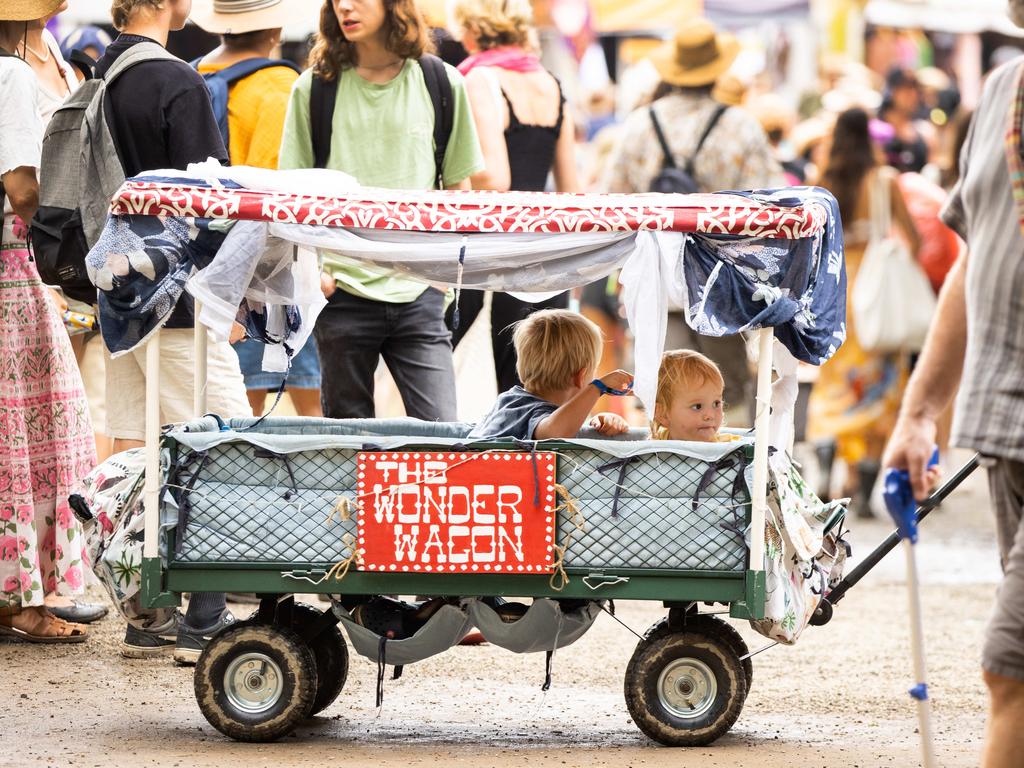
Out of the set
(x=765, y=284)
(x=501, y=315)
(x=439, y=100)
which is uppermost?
(x=439, y=100)

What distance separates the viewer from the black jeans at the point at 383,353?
20.4ft

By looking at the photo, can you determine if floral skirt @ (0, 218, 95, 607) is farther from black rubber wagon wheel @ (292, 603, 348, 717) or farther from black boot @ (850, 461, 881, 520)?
black boot @ (850, 461, 881, 520)

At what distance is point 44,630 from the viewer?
251 inches

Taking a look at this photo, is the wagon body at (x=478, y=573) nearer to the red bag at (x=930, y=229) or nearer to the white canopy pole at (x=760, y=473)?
the white canopy pole at (x=760, y=473)

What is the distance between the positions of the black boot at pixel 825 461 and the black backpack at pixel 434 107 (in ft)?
15.3

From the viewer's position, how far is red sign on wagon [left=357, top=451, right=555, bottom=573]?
15.9ft

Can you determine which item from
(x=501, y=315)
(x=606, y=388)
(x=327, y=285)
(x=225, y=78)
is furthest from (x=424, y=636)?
(x=225, y=78)

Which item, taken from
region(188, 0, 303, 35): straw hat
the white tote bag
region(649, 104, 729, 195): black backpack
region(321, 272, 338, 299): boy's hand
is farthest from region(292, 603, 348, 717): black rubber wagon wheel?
the white tote bag

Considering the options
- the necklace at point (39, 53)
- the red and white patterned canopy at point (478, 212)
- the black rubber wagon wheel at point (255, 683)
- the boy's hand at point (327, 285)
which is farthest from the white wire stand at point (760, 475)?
the necklace at point (39, 53)

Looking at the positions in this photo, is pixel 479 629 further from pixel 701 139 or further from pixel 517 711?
pixel 701 139

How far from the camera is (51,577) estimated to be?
639 centimetres

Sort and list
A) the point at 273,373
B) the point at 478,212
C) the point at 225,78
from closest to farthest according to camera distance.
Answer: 1. the point at 478,212
2. the point at 225,78
3. the point at 273,373

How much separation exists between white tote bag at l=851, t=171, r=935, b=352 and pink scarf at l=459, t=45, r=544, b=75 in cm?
342

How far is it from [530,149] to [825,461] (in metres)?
3.76
